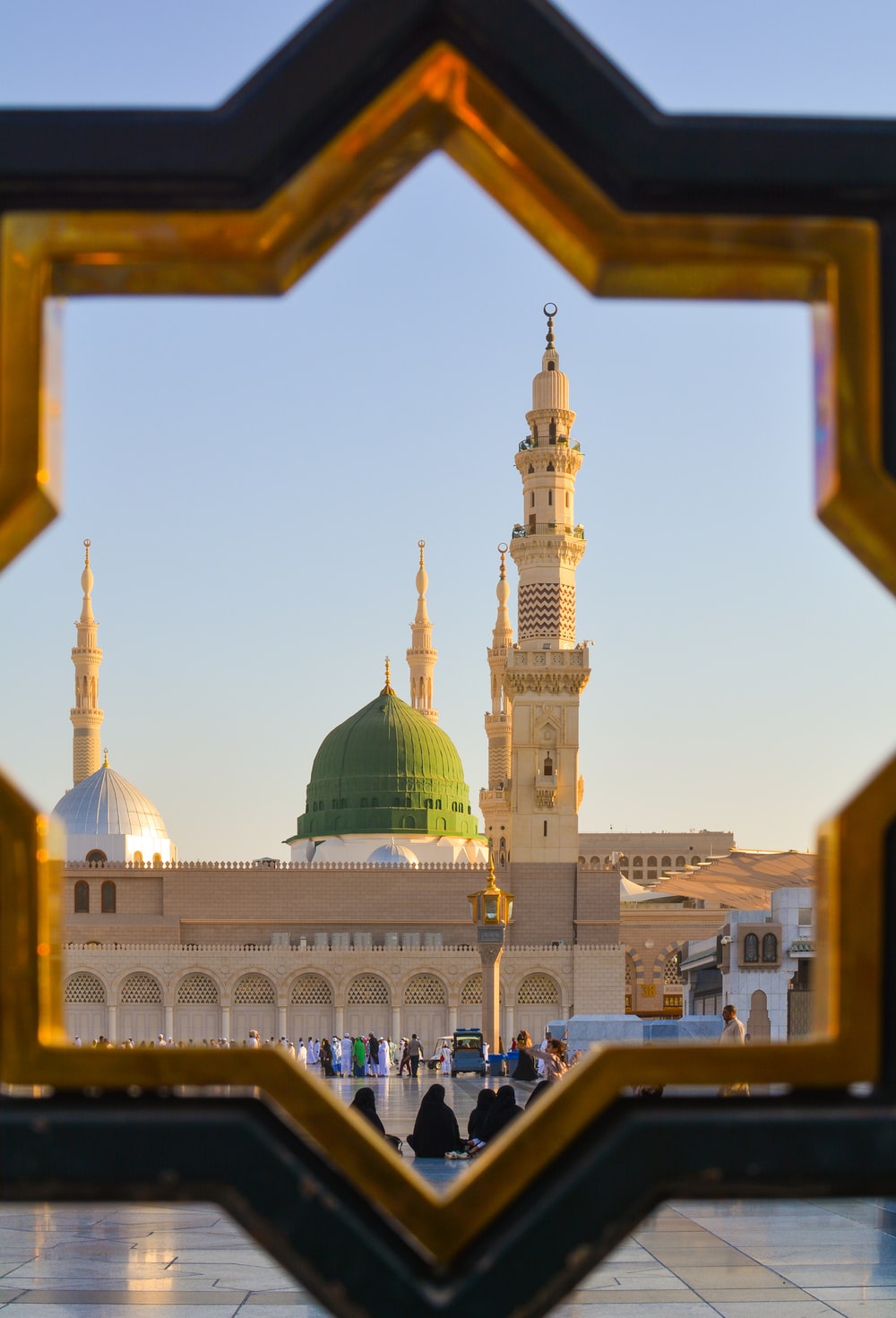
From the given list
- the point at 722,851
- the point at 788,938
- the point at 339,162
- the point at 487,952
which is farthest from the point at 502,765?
the point at 339,162

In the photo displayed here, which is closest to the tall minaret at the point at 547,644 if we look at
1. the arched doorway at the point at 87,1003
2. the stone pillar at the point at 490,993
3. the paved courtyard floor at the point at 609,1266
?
the arched doorway at the point at 87,1003

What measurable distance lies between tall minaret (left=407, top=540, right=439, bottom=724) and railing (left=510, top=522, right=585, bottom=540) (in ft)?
37.0

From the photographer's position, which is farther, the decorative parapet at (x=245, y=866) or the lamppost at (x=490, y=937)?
the decorative parapet at (x=245, y=866)

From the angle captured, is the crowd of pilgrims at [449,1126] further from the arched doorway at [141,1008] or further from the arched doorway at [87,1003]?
the arched doorway at [87,1003]

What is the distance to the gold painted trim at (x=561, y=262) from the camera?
903 millimetres

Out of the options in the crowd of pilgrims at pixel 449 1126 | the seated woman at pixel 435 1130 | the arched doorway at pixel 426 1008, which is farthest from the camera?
the arched doorway at pixel 426 1008

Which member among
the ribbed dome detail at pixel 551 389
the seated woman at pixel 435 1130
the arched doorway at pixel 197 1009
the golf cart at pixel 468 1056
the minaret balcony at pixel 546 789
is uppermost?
the ribbed dome detail at pixel 551 389

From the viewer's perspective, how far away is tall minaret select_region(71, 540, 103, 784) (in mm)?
43094

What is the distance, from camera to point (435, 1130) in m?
7.47

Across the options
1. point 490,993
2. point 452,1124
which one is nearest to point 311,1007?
point 490,993

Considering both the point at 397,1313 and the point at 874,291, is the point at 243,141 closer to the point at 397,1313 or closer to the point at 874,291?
the point at 874,291

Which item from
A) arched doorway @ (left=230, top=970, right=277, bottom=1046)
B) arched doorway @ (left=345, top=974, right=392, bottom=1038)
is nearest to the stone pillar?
arched doorway @ (left=345, top=974, right=392, bottom=1038)

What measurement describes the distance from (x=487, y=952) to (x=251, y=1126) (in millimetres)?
23762

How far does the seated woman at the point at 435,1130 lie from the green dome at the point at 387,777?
3336 cm
